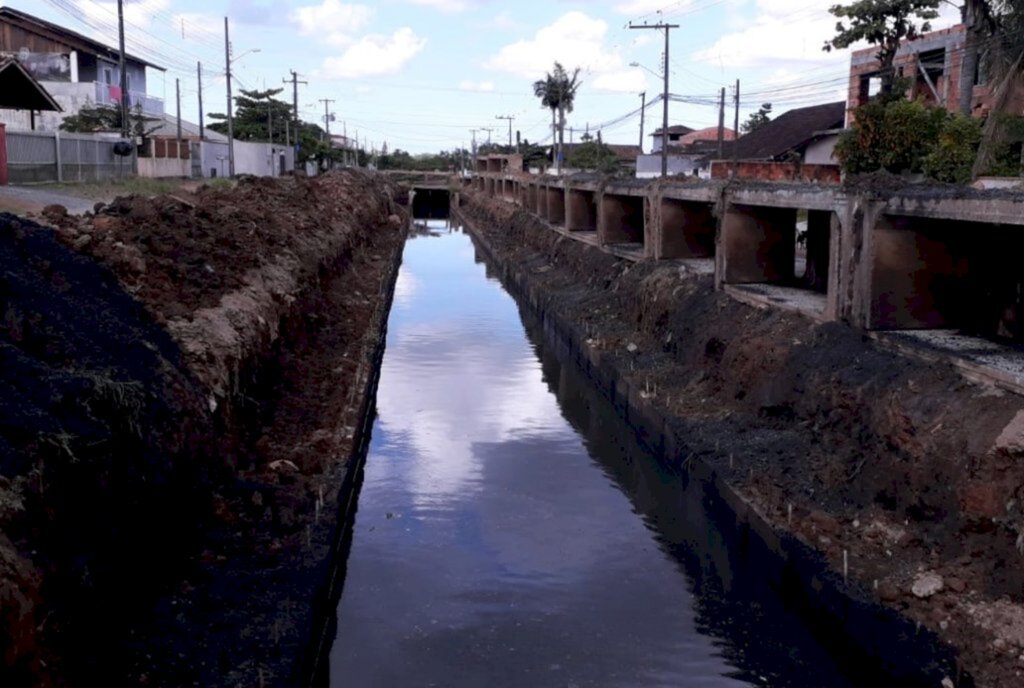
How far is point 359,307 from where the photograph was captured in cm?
2361

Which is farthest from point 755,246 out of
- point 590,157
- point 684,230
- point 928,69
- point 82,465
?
point 590,157

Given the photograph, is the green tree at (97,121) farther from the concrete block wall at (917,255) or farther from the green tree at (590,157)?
the concrete block wall at (917,255)

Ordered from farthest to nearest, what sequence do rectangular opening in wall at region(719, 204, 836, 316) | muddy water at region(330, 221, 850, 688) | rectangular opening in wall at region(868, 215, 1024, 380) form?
rectangular opening in wall at region(719, 204, 836, 316) → rectangular opening in wall at region(868, 215, 1024, 380) → muddy water at region(330, 221, 850, 688)

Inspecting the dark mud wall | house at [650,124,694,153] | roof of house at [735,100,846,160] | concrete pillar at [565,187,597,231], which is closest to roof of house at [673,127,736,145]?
house at [650,124,694,153]

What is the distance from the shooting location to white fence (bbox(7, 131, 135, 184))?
3052cm

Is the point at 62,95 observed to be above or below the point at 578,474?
above

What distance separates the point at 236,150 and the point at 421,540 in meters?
59.0

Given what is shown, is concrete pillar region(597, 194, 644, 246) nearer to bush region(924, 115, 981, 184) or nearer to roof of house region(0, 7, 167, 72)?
bush region(924, 115, 981, 184)

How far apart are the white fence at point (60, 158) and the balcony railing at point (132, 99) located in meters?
17.4

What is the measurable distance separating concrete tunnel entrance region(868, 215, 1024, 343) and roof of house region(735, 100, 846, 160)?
39.1 metres

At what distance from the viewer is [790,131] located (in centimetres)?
5772

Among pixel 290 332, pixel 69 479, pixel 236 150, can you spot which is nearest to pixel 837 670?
pixel 69 479

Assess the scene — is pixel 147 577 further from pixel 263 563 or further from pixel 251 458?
pixel 251 458

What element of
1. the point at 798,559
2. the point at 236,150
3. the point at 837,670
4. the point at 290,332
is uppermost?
the point at 236,150
